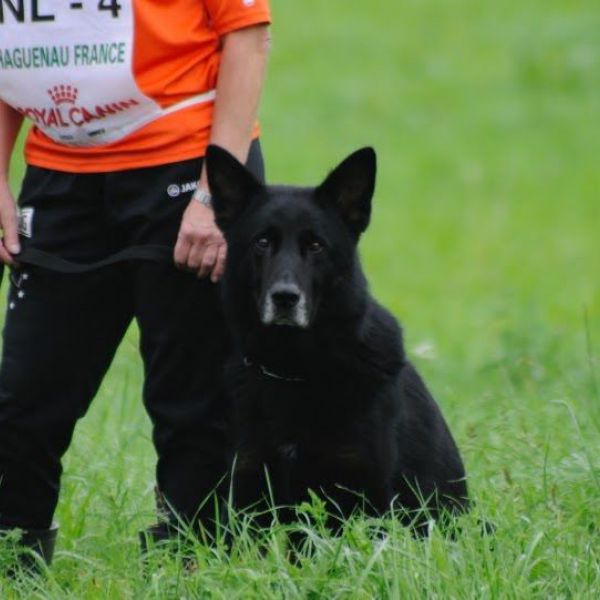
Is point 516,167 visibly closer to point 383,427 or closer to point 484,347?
point 484,347

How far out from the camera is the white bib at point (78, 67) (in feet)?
15.1

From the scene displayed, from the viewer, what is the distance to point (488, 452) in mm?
5633

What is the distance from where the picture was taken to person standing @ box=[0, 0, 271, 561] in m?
4.65

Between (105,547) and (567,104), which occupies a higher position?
(567,104)

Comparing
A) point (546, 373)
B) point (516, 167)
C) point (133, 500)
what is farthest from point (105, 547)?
point (516, 167)

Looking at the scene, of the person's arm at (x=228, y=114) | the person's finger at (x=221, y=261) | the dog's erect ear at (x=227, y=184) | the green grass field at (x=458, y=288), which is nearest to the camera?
the green grass field at (x=458, y=288)

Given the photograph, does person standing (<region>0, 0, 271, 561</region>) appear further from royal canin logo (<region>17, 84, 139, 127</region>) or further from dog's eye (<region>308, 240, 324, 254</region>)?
dog's eye (<region>308, 240, 324, 254</region>)

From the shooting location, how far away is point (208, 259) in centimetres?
476

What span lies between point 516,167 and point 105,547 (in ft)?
43.8

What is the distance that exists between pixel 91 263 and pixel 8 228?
0.26 metres

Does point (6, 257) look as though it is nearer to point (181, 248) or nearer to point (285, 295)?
point (181, 248)

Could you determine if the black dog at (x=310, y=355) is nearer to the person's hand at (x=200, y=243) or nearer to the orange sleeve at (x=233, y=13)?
the person's hand at (x=200, y=243)

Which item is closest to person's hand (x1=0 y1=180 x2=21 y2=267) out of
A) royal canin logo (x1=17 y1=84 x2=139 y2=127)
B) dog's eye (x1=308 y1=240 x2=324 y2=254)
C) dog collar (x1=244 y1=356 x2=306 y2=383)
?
royal canin logo (x1=17 y1=84 x2=139 y2=127)

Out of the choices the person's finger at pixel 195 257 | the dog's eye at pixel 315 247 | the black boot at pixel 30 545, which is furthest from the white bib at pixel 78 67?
the black boot at pixel 30 545
